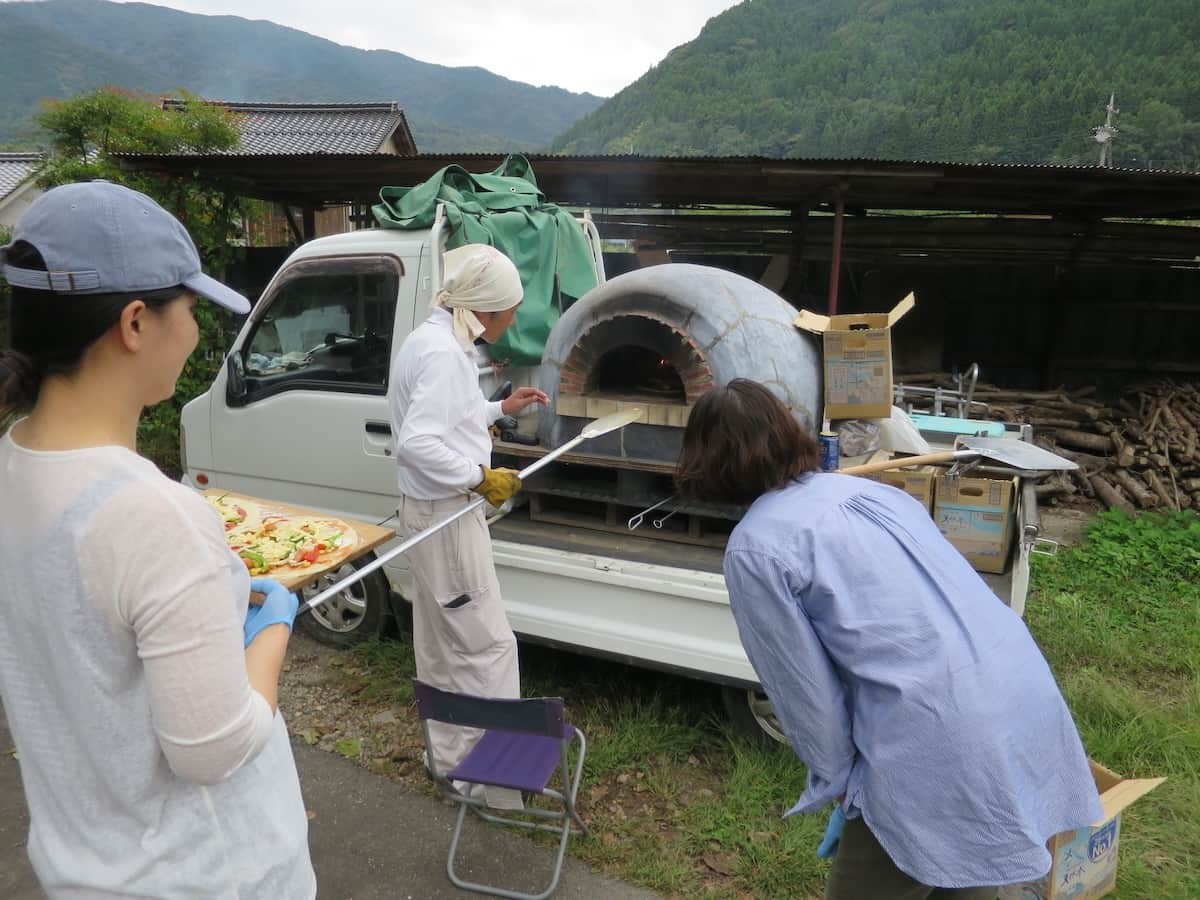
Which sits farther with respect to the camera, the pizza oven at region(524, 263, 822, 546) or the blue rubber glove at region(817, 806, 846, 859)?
the pizza oven at region(524, 263, 822, 546)

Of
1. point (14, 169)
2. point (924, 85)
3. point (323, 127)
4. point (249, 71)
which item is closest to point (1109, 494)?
point (323, 127)

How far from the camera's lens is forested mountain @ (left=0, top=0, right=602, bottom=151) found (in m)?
81.1

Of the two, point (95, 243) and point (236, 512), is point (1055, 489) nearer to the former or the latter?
point (236, 512)

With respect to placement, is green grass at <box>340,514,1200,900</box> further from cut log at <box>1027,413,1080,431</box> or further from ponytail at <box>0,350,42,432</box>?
cut log at <box>1027,413,1080,431</box>

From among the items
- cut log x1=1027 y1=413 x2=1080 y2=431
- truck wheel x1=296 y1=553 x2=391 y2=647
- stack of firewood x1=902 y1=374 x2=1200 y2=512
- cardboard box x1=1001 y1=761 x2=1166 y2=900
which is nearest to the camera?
cardboard box x1=1001 y1=761 x2=1166 y2=900

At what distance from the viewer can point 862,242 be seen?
9.57 meters

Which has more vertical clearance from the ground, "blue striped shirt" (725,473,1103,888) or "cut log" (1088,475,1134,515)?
"blue striped shirt" (725,473,1103,888)

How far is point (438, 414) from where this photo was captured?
9.66 ft

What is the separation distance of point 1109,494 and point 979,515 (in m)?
4.71

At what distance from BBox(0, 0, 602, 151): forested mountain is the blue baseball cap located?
271 feet

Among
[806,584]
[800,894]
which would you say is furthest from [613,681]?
[806,584]

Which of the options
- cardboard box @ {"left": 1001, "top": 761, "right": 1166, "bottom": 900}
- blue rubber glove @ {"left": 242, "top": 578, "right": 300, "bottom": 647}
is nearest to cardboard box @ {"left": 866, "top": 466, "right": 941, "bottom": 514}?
cardboard box @ {"left": 1001, "top": 761, "right": 1166, "bottom": 900}

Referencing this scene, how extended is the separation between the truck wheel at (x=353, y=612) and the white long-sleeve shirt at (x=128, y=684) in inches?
123

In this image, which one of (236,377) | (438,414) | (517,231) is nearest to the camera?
(438,414)
